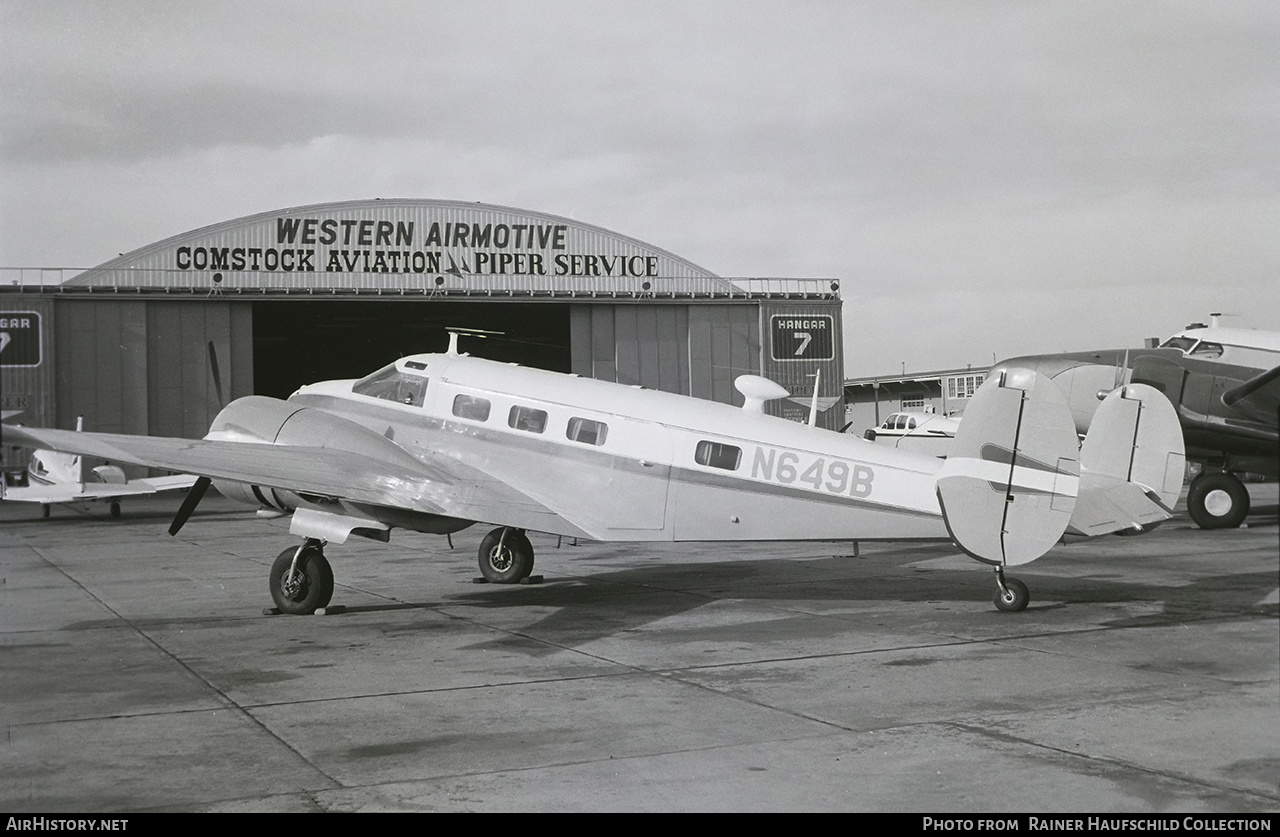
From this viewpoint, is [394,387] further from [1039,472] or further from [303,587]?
[1039,472]

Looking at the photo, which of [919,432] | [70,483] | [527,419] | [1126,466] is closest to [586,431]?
[527,419]

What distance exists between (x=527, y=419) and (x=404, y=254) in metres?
12.8

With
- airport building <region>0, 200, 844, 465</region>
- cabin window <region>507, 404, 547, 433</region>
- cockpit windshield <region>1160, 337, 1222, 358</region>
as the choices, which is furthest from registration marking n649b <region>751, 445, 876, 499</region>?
cockpit windshield <region>1160, 337, 1222, 358</region>

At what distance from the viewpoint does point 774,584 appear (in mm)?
14898

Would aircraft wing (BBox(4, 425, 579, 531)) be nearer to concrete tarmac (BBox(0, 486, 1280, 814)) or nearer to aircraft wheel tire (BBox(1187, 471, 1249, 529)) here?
concrete tarmac (BBox(0, 486, 1280, 814))

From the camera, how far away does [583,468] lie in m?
12.5

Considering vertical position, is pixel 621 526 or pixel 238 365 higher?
pixel 238 365

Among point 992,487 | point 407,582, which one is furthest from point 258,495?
point 992,487

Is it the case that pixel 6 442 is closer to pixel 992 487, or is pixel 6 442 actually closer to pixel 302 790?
pixel 302 790

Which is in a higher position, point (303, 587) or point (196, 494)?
point (196, 494)

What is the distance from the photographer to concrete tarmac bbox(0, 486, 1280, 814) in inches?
204

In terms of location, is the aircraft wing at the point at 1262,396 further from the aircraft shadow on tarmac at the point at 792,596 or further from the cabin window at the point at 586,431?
the cabin window at the point at 586,431

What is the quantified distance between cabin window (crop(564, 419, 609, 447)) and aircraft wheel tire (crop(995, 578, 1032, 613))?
4906 mm
